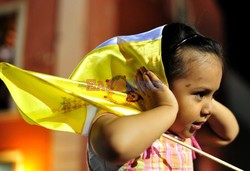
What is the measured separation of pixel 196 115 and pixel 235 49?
4330 millimetres

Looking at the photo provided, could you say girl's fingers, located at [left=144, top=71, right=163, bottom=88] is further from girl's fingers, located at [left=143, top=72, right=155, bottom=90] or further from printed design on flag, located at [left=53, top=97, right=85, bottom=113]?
printed design on flag, located at [left=53, top=97, right=85, bottom=113]

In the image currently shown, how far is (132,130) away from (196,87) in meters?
0.20

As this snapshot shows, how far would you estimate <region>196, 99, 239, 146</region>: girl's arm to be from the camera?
1000 mm

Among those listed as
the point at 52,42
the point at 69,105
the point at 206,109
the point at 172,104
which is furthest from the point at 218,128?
the point at 52,42

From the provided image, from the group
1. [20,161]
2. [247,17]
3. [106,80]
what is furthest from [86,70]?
[247,17]

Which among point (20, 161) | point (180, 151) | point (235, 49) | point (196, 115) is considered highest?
point (196, 115)

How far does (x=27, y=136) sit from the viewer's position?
2.88 meters

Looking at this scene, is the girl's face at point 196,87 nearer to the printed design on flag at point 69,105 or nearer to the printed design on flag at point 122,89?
the printed design on flag at point 122,89

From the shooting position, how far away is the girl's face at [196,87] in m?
0.81

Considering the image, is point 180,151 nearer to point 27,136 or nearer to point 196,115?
point 196,115

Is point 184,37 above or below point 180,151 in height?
above

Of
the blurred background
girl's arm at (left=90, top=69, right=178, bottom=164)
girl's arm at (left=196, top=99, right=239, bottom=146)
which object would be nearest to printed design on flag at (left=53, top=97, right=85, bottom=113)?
girl's arm at (left=90, top=69, right=178, bottom=164)

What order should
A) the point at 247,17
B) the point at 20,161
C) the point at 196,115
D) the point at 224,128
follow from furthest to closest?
the point at 247,17, the point at 20,161, the point at 224,128, the point at 196,115

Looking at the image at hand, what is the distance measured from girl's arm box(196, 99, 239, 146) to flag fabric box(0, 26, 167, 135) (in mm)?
261
